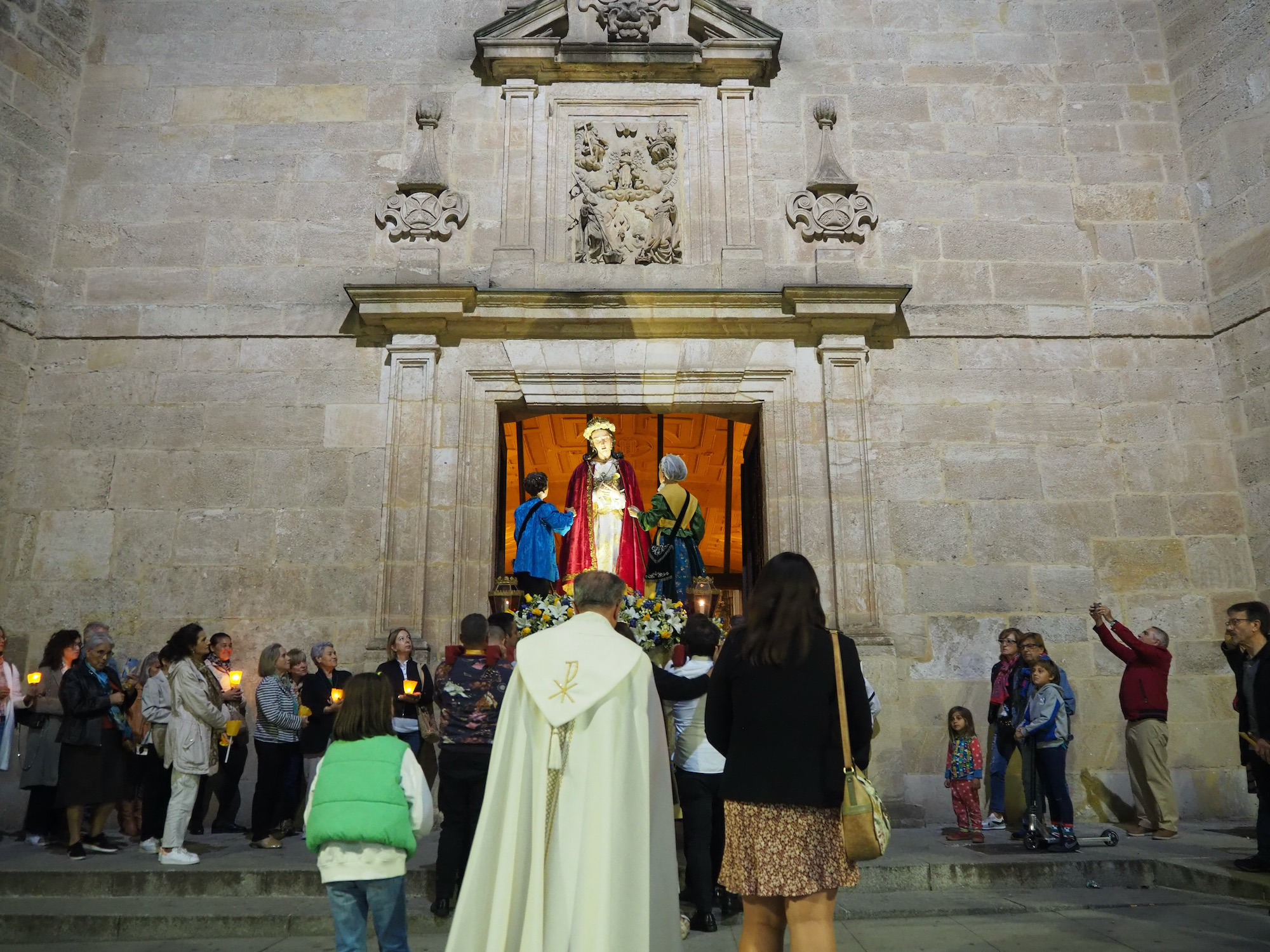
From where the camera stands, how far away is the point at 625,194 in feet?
33.0

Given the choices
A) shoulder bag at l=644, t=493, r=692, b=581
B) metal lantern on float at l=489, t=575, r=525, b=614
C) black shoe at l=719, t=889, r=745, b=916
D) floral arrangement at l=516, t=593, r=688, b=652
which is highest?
shoulder bag at l=644, t=493, r=692, b=581

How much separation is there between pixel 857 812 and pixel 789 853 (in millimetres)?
272

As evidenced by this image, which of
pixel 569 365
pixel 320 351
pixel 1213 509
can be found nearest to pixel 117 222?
pixel 320 351

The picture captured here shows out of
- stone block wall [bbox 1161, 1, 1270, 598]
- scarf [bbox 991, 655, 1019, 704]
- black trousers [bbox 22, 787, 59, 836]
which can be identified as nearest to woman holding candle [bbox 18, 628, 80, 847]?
black trousers [bbox 22, 787, 59, 836]

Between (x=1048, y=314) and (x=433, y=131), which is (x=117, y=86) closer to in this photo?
(x=433, y=131)

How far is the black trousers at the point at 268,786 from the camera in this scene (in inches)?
275

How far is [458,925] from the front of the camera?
137 inches

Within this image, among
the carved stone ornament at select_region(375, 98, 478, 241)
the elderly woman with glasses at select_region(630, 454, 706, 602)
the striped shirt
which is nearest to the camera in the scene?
the striped shirt

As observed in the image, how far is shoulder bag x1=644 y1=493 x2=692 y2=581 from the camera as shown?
→ 9.31m

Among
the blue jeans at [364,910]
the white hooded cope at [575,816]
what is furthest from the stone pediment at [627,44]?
the blue jeans at [364,910]

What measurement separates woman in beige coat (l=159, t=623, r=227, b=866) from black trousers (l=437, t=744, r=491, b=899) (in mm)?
1941

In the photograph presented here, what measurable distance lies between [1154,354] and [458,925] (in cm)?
863

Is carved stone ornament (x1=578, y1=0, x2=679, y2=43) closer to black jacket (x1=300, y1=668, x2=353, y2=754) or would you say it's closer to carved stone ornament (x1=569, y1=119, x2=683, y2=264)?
carved stone ornament (x1=569, y1=119, x2=683, y2=264)

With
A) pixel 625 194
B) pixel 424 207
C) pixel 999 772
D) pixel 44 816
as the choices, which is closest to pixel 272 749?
pixel 44 816
